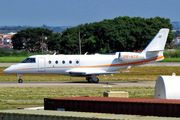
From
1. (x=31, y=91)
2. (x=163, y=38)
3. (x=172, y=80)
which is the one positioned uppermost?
(x=163, y=38)

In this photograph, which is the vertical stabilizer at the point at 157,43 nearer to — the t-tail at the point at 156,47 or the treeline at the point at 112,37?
the t-tail at the point at 156,47

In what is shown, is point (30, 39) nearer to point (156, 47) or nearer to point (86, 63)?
point (86, 63)

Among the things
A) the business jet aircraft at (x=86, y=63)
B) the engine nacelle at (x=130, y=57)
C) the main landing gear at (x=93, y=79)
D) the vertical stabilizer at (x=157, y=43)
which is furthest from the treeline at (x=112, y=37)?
the main landing gear at (x=93, y=79)

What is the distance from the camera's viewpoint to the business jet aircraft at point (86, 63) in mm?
40031

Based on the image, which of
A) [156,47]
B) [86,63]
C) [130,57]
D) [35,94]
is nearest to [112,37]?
[156,47]

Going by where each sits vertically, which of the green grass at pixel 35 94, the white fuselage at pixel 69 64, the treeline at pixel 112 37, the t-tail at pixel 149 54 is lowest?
the green grass at pixel 35 94

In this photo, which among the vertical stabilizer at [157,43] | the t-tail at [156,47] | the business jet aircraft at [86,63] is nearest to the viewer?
the business jet aircraft at [86,63]

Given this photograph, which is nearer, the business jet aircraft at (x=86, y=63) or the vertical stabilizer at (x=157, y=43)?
the business jet aircraft at (x=86, y=63)

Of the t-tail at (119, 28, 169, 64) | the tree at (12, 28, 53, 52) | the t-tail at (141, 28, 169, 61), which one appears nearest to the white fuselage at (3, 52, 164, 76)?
the t-tail at (119, 28, 169, 64)

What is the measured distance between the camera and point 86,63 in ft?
135

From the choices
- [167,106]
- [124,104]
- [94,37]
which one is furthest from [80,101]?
[94,37]

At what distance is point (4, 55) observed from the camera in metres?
109

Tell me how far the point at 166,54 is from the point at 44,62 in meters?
65.1

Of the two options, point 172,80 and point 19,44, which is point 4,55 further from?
point 172,80
